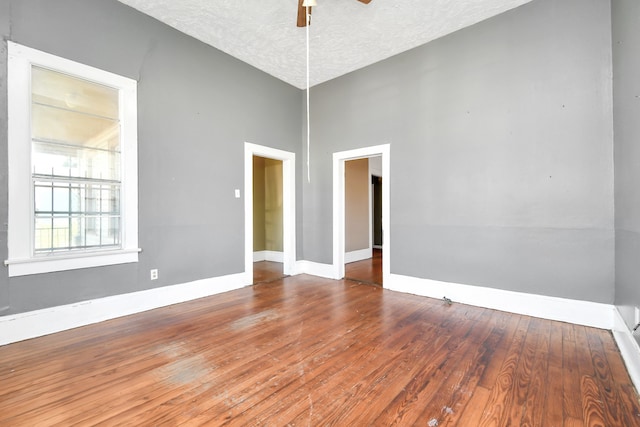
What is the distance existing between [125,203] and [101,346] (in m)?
1.44

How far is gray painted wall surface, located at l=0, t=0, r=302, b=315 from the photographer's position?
98.1 inches

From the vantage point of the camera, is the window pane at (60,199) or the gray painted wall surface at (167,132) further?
the window pane at (60,199)

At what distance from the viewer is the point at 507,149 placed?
3.09 m

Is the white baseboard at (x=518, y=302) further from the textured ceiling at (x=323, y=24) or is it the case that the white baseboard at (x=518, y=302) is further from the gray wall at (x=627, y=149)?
the textured ceiling at (x=323, y=24)

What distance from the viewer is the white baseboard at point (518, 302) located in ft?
8.64

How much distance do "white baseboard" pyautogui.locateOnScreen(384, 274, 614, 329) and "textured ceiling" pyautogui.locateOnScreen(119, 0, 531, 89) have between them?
315cm

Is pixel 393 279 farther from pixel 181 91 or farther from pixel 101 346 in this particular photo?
pixel 181 91

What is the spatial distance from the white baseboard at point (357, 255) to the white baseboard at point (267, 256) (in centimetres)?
146

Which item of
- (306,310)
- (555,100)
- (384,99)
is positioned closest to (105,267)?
(306,310)

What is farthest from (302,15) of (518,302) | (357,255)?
(357,255)

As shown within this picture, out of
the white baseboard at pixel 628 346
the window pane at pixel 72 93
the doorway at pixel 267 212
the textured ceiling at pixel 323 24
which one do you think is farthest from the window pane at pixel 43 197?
the white baseboard at pixel 628 346

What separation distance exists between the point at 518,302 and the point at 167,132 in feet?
14.7

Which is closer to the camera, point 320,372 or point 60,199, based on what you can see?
point 320,372

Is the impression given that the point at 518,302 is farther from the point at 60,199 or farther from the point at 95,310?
the point at 60,199
